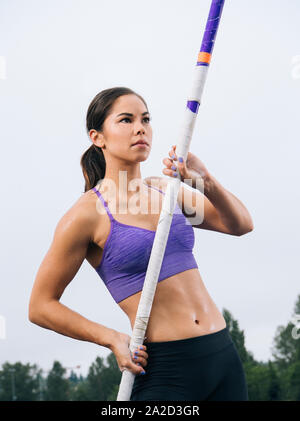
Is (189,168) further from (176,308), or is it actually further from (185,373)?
(185,373)

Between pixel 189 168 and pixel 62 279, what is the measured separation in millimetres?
1153

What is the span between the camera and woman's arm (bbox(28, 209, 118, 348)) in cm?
437

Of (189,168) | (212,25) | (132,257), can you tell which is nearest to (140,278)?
(132,257)

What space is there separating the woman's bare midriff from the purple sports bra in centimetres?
5

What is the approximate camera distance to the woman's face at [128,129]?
4586mm

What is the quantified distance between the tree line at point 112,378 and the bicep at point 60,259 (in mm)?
33071

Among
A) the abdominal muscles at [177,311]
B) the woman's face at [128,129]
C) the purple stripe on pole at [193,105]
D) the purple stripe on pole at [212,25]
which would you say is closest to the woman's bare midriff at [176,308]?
the abdominal muscles at [177,311]

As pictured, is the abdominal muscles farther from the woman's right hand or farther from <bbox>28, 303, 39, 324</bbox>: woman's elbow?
<bbox>28, 303, 39, 324</bbox>: woman's elbow

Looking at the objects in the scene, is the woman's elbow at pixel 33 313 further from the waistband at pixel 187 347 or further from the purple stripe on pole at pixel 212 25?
the purple stripe on pole at pixel 212 25

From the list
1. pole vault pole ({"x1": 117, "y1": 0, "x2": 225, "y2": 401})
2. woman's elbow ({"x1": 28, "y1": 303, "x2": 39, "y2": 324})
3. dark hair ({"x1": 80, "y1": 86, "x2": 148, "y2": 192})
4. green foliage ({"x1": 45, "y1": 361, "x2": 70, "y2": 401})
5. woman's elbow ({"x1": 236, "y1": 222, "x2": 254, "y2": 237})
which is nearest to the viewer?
pole vault pole ({"x1": 117, "y1": 0, "x2": 225, "y2": 401})

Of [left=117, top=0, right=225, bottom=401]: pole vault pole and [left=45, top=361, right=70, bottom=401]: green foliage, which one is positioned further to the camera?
A: [left=45, top=361, right=70, bottom=401]: green foliage

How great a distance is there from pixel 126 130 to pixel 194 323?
1.42m

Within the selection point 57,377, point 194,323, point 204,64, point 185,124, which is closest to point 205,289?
point 194,323

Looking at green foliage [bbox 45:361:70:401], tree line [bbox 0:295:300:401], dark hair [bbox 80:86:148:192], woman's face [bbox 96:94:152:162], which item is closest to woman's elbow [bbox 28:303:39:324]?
dark hair [bbox 80:86:148:192]
